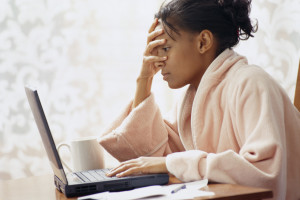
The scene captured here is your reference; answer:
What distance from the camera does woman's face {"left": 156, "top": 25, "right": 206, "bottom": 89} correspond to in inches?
57.6

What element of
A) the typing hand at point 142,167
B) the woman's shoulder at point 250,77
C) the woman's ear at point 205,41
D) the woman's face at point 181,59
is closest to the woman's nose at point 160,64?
the woman's face at point 181,59

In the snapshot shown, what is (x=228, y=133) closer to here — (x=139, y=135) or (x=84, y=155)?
(x=139, y=135)

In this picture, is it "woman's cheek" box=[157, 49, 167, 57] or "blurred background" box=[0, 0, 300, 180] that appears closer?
"woman's cheek" box=[157, 49, 167, 57]

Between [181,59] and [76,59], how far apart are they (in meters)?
0.87

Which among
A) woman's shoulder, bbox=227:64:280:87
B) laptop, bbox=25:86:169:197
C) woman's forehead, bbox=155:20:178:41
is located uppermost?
woman's forehead, bbox=155:20:178:41

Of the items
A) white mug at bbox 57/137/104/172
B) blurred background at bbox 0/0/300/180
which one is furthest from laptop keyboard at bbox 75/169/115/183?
blurred background at bbox 0/0/300/180

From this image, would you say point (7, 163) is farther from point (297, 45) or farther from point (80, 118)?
point (297, 45)

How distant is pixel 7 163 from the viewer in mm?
2129

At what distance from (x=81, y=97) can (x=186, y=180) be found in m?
1.17

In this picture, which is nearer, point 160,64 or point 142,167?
point 142,167

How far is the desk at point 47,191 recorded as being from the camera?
93 cm

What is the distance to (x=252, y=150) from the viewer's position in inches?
44.6

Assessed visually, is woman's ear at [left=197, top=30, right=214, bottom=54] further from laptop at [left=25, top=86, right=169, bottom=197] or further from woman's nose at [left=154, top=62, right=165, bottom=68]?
laptop at [left=25, top=86, right=169, bottom=197]

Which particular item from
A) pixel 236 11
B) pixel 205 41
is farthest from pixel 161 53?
pixel 236 11
